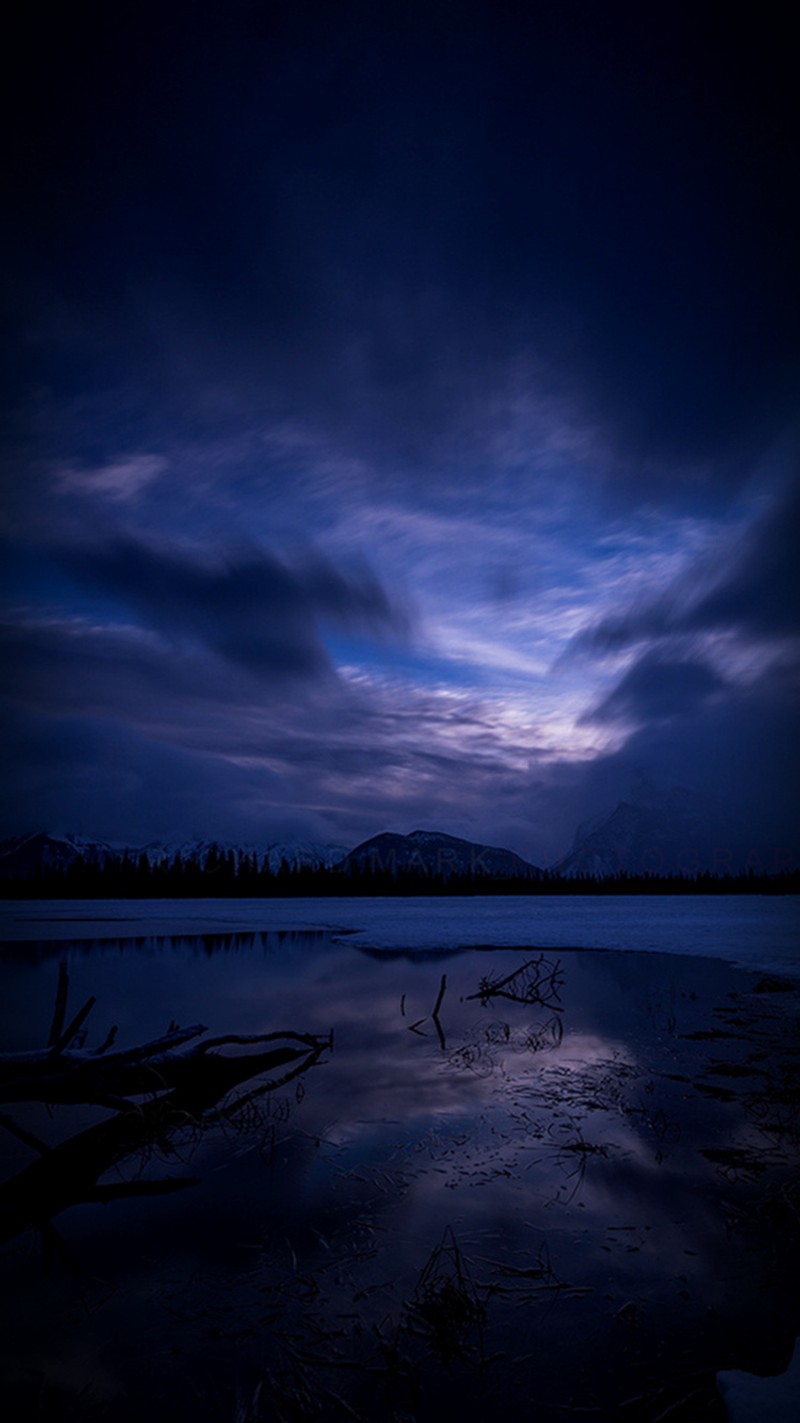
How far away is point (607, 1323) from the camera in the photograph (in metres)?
6.04

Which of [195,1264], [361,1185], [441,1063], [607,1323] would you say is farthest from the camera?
[441,1063]

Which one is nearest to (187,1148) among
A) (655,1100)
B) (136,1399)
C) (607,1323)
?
(136,1399)

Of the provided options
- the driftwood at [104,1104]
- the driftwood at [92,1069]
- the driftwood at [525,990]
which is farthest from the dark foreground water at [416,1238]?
the driftwood at [525,990]

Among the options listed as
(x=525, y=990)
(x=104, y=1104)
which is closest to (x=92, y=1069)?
(x=104, y=1104)

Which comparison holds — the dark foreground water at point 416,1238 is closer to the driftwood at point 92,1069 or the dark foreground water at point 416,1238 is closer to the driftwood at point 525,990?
the driftwood at point 92,1069

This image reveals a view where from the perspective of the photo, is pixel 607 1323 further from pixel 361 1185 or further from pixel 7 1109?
pixel 7 1109

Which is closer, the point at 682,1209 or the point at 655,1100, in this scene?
the point at 682,1209

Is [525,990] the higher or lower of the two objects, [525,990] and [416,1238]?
the lower

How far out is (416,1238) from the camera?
7.58 meters

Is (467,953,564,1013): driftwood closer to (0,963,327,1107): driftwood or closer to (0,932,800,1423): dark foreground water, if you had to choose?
(0,932,800,1423): dark foreground water

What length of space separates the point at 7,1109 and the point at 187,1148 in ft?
14.1

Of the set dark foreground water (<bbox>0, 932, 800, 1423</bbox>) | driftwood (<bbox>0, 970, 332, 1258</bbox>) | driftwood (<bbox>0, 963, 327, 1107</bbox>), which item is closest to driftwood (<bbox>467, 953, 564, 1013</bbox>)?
dark foreground water (<bbox>0, 932, 800, 1423</bbox>)

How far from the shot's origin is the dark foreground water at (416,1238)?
5.41 metres

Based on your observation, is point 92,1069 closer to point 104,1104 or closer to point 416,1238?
point 104,1104
